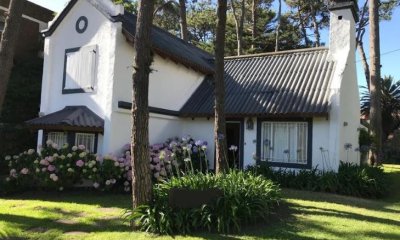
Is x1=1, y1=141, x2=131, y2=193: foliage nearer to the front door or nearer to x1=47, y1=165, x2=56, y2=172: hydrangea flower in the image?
x1=47, y1=165, x2=56, y2=172: hydrangea flower

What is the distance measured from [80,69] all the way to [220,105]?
253 inches

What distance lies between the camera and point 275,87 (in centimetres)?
1616

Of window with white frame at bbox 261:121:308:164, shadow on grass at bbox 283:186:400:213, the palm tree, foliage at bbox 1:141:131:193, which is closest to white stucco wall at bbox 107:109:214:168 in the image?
foliage at bbox 1:141:131:193

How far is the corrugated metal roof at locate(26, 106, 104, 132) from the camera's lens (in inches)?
529

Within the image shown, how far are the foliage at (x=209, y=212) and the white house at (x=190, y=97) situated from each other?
18.4 feet

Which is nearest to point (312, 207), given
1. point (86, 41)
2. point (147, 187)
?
point (147, 187)

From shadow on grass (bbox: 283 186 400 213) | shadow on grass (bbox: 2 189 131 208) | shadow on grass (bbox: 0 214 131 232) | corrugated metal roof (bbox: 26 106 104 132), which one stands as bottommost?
shadow on grass (bbox: 0 214 131 232)

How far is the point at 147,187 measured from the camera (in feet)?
27.9

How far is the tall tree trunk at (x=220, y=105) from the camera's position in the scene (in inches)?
425

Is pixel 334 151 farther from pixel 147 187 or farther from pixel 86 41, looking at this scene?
pixel 86 41

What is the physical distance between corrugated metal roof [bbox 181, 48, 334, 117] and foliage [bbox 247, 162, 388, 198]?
2.02 metres

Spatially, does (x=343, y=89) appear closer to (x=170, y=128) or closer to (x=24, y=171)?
(x=170, y=128)

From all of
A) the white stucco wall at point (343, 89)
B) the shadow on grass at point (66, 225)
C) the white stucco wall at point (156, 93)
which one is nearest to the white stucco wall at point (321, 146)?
the white stucco wall at point (343, 89)

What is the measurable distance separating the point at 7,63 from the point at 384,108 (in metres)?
24.9
